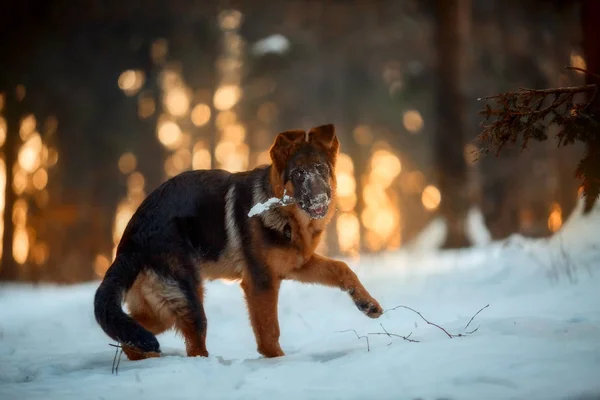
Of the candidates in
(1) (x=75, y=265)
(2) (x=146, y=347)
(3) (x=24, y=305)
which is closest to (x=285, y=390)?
(2) (x=146, y=347)

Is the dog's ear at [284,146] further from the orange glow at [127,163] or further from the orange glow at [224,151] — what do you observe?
the orange glow at [224,151]

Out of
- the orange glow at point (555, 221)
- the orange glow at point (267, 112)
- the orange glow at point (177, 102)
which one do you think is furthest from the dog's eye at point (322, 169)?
the orange glow at point (177, 102)

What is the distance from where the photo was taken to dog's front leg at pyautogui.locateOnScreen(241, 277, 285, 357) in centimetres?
526

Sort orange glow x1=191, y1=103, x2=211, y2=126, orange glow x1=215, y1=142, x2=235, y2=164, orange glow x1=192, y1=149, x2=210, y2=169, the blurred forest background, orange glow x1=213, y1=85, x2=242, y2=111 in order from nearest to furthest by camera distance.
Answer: the blurred forest background
orange glow x1=213, y1=85, x2=242, y2=111
orange glow x1=191, y1=103, x2=211, y2=126
orange glow x1=192, y1=149, x2=210, y2=169
orange glow x1=215, y1=142, x2=235, y2=164

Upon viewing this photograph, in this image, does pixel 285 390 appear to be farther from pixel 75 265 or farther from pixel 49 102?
pixel 75 265

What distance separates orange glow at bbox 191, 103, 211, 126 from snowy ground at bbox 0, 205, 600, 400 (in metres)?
16.3

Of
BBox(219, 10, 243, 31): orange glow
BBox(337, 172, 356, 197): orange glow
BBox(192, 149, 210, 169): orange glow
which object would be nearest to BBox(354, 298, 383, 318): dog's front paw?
BBox(219, 10, 243, 31): orange glow

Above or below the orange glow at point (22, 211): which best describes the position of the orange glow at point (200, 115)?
above

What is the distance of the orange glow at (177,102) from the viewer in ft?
78.4

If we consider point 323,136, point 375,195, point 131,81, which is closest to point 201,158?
point 131,81

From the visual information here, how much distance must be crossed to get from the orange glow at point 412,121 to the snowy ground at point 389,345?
579 inches

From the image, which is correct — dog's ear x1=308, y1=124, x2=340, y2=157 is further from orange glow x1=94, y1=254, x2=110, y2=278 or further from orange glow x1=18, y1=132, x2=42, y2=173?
orange glow x1=94, y1=254, x2=110, y2=278

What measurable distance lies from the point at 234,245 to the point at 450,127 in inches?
375

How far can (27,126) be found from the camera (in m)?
21.4
